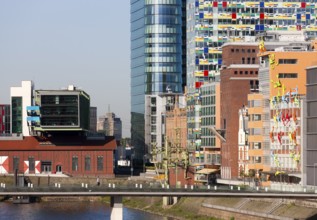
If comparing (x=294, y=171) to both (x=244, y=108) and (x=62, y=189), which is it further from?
(x=62, y=189)

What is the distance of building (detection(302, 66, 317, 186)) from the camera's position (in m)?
164

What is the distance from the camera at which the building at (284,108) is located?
562 ft

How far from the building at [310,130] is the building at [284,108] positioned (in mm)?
2240

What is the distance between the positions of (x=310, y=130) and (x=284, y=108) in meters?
12.5

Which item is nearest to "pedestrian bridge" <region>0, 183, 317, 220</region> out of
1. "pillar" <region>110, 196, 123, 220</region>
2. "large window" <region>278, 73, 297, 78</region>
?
"pillar" <region>110, 196, 123, 220</region>

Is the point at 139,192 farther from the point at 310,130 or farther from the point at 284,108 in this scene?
the point at 284,108

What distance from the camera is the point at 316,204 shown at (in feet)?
503

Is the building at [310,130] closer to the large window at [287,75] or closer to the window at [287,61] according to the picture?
the large window at [287,75]

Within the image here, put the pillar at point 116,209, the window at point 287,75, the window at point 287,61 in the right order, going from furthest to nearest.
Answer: the window at point 287,61 < the window at point 287,75 < the pillar at point 116,209

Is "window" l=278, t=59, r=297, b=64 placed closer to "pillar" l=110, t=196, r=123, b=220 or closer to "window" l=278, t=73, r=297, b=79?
"window" l=278, t=73, r=297, b=79

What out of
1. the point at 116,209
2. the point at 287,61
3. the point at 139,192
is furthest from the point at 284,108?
the point at 116,209

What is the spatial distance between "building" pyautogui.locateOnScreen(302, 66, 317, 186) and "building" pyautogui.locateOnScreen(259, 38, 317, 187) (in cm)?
224

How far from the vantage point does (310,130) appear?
165125 millimetres

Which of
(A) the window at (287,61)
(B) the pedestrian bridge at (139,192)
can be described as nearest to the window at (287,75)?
(A) the window at (287,61)
